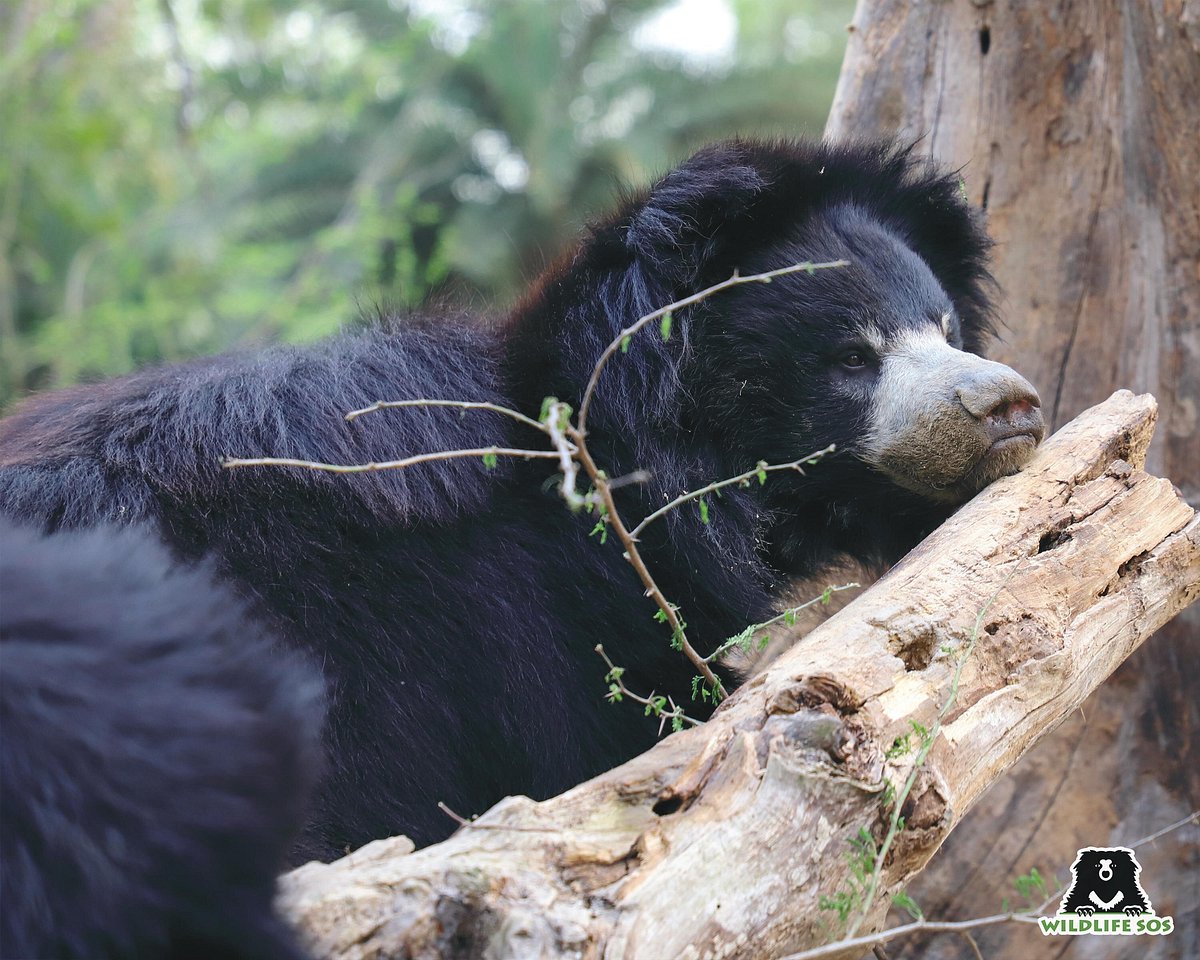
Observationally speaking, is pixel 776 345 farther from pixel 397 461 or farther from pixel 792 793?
pixel 792 793

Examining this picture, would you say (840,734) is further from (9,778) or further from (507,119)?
(507,119)

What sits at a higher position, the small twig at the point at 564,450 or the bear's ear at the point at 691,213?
the bear's ear at the point at 691,213

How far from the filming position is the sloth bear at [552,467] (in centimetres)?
278

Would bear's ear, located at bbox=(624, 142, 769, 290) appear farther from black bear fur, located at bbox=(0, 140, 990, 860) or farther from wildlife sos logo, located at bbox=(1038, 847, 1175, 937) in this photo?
wildlife sos logo, located at bbox=(1038, 847, 1175, 937)

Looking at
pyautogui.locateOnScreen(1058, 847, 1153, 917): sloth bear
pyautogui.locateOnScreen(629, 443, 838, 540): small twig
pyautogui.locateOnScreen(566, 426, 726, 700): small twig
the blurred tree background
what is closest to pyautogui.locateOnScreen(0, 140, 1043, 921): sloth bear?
pyautogui.locateOnScreen(629, 443, 838, 540): small twig

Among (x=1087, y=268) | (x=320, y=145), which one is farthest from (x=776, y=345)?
(x=320, y=145)

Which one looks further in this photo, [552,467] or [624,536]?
[552,467]

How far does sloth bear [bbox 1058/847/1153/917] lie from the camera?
9.46 ft

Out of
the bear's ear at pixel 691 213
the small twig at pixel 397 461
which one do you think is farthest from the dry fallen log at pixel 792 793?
the bear's ear at pixel 691 213

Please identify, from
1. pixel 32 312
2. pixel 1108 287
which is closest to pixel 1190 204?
pixel 1108 287

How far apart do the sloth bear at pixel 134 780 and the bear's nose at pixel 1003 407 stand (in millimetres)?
1886

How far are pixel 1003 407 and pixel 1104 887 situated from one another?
48.9 inches

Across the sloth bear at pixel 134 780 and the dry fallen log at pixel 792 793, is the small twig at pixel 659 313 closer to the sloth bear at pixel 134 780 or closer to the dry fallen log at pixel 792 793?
the dry fallen log at pixel 792 793

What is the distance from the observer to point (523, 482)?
3.08 metres
